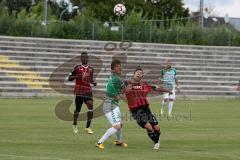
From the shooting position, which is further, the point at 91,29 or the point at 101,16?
the point at 101,16

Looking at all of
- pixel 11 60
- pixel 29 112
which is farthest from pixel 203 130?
pixel 11 60

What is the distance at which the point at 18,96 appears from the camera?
37.0 meters

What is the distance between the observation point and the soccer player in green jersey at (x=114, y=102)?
50.3 feet

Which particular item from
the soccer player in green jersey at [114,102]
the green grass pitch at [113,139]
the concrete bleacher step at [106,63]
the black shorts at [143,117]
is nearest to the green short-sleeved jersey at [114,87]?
the soccer player in green jersey at [114,102]

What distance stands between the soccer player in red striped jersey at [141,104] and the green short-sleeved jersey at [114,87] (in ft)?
0.63

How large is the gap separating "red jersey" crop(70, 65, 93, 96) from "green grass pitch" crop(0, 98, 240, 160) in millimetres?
1169

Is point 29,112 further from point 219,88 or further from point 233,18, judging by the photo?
point 233,18

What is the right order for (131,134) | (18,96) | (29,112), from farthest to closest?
(18,96) → (29,112) → (131,134)

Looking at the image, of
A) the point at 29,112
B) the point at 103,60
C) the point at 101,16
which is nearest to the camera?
the point at 29,112

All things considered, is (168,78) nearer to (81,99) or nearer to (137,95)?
(81,99)

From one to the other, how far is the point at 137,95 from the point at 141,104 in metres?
0.24

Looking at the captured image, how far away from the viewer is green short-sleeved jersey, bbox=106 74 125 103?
15516mm

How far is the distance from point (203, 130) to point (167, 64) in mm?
7625

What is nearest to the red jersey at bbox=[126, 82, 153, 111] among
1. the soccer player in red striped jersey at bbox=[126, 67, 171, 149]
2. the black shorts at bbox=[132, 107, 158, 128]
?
the soccer player in red striped jersey at bbox=[126, 67, 171, 149]
